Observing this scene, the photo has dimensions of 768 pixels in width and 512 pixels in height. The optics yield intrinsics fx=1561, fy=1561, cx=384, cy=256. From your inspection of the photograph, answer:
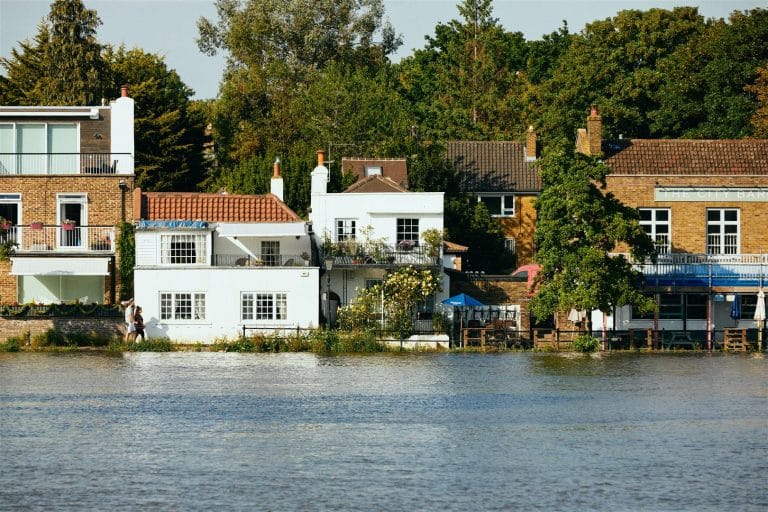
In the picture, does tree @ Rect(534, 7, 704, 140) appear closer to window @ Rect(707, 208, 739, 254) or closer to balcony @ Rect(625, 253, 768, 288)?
window @ Rect(707, 208, 739, 254)

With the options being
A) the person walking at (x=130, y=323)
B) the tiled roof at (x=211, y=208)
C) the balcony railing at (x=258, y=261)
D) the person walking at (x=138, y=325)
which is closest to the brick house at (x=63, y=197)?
the tiled roof at (x=211, y=208)

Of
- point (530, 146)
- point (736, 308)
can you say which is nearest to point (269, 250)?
point (736, 308)

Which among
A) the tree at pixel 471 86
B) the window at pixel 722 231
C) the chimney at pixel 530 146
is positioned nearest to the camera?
the window at pixel 722 231

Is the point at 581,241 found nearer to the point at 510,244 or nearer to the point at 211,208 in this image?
the point at 211,208

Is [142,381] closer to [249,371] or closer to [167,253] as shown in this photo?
[249,371]

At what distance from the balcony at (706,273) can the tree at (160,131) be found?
27309mm

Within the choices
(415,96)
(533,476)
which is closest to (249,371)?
(533,476)

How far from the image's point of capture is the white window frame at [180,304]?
57344 millimetres

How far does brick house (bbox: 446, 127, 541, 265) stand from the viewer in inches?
3150

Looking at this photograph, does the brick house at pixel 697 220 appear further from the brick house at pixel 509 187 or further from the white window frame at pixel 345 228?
the brick house at pixel 509 187

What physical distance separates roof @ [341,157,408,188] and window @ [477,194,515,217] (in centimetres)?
690

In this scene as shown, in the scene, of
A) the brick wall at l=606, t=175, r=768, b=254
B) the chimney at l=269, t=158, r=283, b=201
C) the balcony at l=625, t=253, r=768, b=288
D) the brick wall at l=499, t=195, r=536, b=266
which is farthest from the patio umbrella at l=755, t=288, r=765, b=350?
the brick wall at l=499, t=195, r=536, b=266

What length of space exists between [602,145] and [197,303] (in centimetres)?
2017

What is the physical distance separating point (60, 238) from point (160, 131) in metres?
19.1
